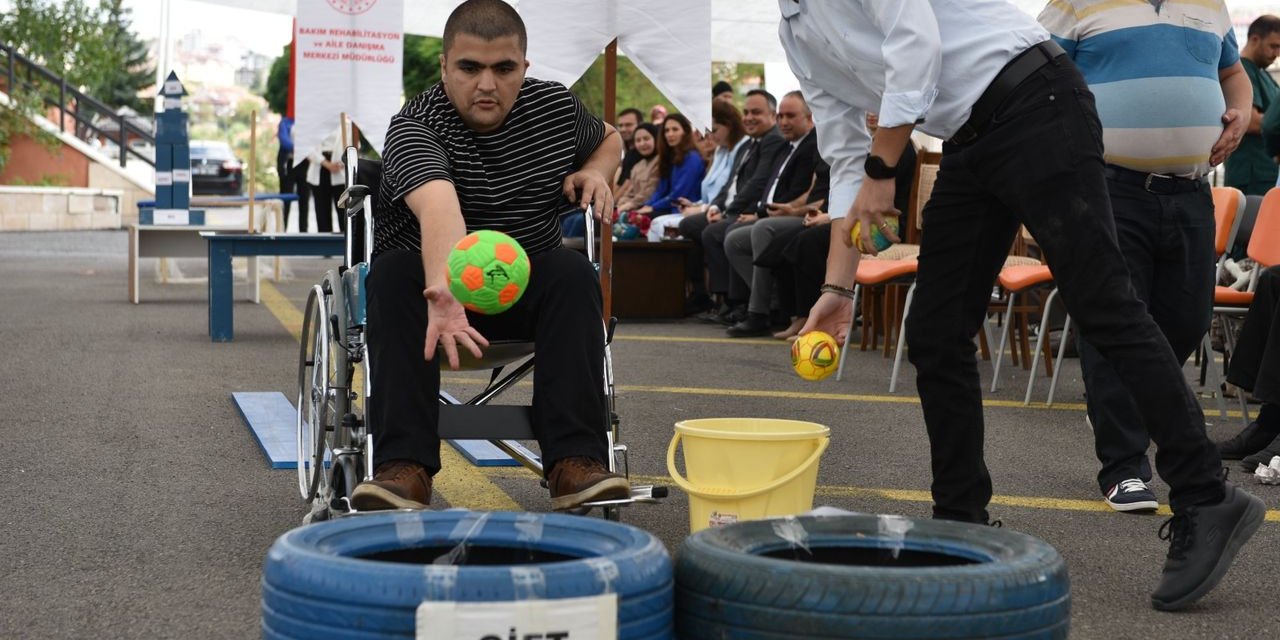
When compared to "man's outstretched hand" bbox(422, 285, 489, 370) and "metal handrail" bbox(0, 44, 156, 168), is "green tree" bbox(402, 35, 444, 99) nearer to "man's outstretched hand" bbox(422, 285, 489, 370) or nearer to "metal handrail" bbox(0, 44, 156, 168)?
"metal handrail" bbox(0, 44, 156, 168)

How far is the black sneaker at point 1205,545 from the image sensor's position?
11.6ft

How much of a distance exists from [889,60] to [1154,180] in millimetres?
1657

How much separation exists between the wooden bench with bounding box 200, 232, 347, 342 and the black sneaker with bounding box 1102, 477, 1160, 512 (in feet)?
18.8

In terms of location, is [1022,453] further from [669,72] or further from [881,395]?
[669,72]

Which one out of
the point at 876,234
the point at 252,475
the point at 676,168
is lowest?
the point at 252,475

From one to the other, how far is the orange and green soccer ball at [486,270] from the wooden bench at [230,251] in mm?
6113

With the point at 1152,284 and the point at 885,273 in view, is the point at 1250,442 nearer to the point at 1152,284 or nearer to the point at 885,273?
the point at 1152,284

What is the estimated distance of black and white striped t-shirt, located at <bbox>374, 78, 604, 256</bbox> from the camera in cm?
422

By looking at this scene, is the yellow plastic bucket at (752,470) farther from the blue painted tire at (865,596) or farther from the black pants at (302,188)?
the black pants at (302,188)

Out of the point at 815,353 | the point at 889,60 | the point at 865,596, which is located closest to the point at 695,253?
the point at 815,353

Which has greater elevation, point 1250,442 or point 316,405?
point 316,405

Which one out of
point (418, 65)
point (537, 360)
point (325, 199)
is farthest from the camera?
point (418, 65)

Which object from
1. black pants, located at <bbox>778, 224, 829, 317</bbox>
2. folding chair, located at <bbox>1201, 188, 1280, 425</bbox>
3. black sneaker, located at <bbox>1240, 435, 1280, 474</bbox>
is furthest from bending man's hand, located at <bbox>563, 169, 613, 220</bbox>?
black pants, located at <bbox>778, 224, 829, 317</bbox>

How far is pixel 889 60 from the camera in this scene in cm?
338
